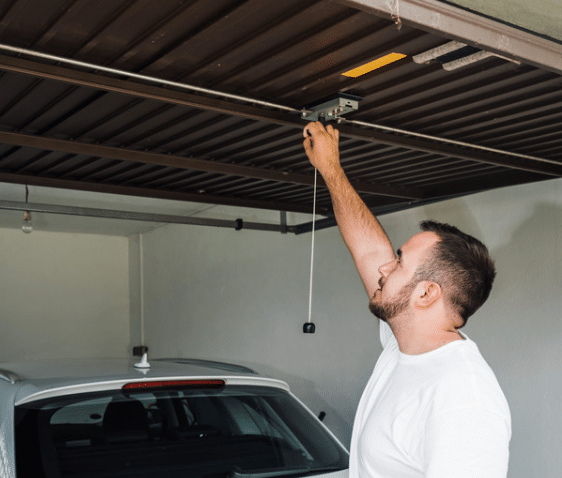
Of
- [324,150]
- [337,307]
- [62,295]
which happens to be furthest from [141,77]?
[62,295]

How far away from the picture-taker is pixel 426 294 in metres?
2.02

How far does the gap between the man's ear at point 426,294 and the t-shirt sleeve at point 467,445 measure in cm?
42

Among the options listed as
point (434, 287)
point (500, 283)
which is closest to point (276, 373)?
point (500, 283)

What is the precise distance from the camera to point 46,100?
3.65 m

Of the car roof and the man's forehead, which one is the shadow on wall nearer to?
the car roof

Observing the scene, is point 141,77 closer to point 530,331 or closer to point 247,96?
point 247,96

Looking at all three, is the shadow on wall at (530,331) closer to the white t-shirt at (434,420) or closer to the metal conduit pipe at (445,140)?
the metal conduit pipe at (445,140)

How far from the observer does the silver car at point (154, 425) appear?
2543mm

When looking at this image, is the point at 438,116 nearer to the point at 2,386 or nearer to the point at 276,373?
the point at 2,386

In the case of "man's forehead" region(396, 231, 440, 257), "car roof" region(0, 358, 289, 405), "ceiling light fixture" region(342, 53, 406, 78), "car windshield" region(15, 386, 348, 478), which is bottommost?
"car windshield" region(15, 386, 348, 478)

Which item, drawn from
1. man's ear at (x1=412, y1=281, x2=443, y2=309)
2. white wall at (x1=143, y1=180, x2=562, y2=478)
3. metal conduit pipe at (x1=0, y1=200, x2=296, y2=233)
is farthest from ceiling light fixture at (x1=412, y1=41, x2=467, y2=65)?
metal conduit pipe at (x1=0, y1=200, x2=296, y2=233)

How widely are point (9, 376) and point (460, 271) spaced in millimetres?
2085

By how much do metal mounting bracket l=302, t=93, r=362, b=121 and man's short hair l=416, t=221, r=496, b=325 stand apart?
4.84 feet

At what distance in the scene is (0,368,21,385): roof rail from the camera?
9.35 ft
